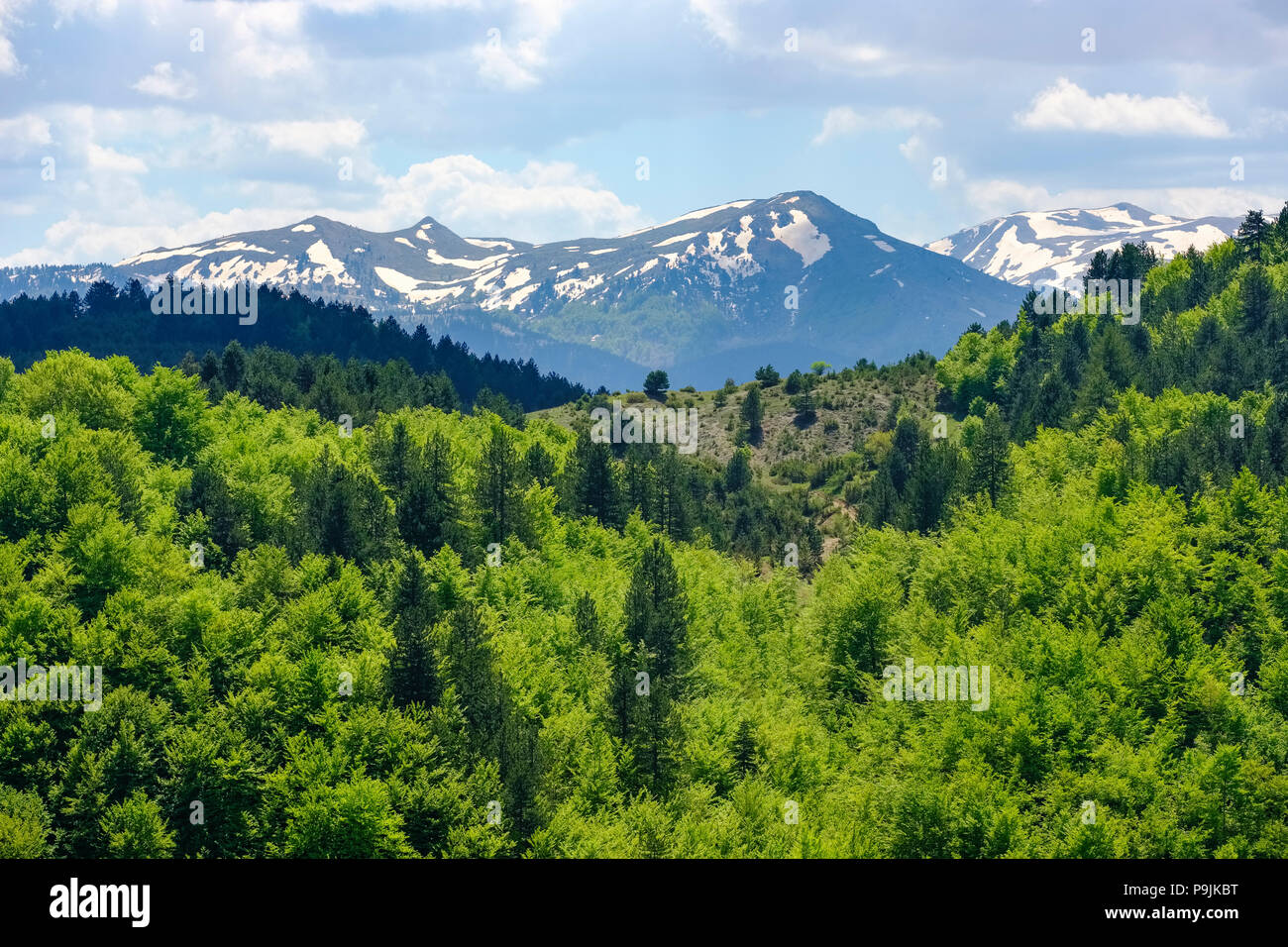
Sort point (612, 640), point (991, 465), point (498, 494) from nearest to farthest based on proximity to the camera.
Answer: point (612, 640)
point (498, 494)
point (991, 465)

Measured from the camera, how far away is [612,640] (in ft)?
277

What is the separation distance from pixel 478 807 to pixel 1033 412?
102698mm

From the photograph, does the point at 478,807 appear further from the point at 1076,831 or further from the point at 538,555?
the point at 538,555

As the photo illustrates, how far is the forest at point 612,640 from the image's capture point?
6272 centimetres

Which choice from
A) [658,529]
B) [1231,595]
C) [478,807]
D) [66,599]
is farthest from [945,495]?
[66,599]

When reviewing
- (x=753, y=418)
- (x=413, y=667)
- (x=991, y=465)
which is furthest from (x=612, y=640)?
(x=753, y=418)

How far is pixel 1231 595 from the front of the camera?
3465 inches

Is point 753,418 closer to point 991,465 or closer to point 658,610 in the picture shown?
point 991,465

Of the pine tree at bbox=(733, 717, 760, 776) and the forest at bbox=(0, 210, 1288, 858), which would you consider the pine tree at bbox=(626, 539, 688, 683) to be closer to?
the forest at bbox=(0, 210, 1288, 858)

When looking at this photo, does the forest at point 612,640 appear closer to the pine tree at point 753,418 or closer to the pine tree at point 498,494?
the pine tree at point 498,494

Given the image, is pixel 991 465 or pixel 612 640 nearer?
pixel 612 640

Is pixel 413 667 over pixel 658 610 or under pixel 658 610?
under

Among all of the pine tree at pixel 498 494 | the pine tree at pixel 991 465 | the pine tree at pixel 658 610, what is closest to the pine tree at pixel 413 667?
the pine tree at pixel 658 610

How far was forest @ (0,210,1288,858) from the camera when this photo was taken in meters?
62.7
